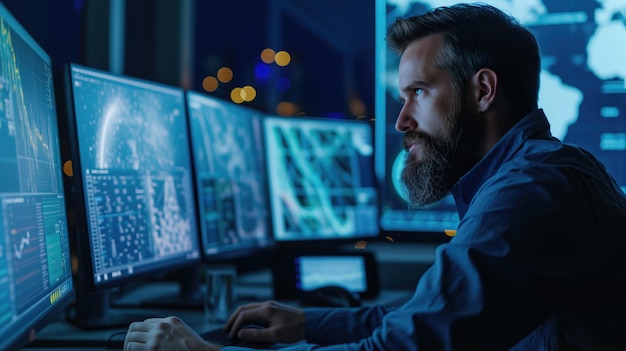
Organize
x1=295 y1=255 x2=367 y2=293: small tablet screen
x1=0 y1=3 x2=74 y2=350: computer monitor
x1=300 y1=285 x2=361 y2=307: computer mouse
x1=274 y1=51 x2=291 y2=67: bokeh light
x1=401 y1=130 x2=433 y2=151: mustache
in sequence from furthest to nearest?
x1=274 y1=51 x2=291 y2=67: bokeh light < x1=295 y1=255 x2=367 y2=293: small tablet screen < x1=300 y1=285 x2=361 y2=307: computer mouse < x1=401 y1=130 x2=433 y2=151: mustache < x1=0 y1=3 x2=74 y2=350: computer monitor

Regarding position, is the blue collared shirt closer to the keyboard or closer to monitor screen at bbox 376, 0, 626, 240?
the keyboard

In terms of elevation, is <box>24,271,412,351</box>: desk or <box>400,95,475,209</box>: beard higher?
<box>400,95,475,209</box>: beard

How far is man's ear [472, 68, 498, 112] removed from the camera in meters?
1.31

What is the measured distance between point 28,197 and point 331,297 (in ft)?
3.44

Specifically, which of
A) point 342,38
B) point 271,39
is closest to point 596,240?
point 342,38

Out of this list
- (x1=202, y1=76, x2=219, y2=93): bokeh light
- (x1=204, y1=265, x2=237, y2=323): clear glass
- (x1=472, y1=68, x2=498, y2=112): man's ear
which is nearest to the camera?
(x1=472, y1=68, x2=498, y2=112): man's ear

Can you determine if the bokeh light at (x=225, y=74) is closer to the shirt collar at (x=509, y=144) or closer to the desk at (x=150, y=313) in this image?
the desk at (x=150, y=313)

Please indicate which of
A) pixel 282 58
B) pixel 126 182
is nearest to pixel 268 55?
pixel 282 58

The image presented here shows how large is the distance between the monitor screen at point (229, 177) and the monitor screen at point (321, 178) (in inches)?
1.8

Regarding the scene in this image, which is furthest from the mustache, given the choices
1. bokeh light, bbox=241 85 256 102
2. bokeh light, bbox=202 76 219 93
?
bokeh light, bbox=241 85 256 102

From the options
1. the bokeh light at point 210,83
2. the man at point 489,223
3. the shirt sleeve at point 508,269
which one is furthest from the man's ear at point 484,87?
the bokeh light at point 210,83

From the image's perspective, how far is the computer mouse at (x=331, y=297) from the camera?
73.6 inches

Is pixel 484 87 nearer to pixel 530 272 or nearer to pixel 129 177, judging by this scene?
pixel 530 272

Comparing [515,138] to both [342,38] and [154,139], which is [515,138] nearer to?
[154,139]
